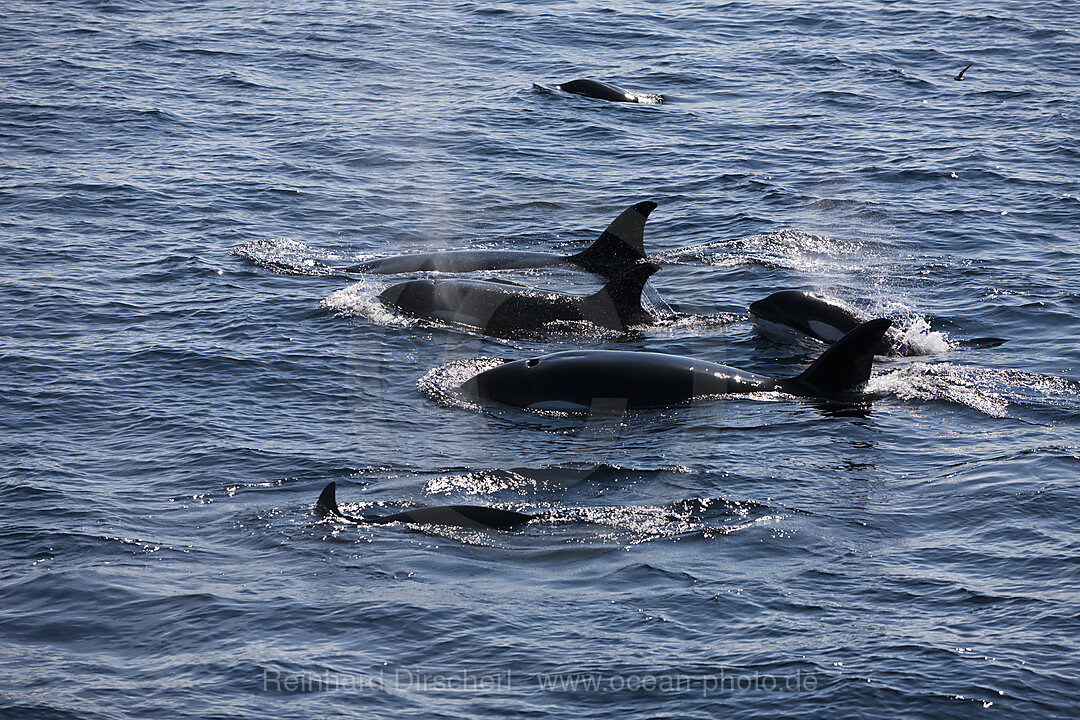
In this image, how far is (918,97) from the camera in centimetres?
3106

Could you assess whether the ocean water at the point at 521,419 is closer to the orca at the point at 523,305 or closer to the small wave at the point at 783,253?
the small wave at the point at 783,253

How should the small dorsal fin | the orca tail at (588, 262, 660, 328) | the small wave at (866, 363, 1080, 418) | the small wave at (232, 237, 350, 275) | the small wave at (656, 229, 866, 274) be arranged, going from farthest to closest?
the small wave at (656, 229, 866, 274)
the small wave at (232, 237, 350, 275)
the orca tail at (588, 262, 660, 328)
the small wave at (866, 363, 1080, 418)
the small dorsal fin

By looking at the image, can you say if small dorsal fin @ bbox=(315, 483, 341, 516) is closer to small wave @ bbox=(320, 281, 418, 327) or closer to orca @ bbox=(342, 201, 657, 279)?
small wave @ bbox=(320, 281, 418, 327)

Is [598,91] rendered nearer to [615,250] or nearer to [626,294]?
[615,250]

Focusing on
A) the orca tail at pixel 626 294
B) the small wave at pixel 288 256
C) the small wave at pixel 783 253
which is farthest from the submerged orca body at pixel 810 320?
the small wave at pixel 288 256

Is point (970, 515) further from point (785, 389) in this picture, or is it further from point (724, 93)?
point (724, 93)

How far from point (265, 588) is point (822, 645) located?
428cm

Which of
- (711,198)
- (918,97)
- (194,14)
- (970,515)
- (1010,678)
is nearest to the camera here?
(1010,678)

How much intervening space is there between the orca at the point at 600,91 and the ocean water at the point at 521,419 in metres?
0.59

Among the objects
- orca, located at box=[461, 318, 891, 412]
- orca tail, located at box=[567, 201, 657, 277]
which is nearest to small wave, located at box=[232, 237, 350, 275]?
orca tail, located at box=[567, 201, 657, 277]

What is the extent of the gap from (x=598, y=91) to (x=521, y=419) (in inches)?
729

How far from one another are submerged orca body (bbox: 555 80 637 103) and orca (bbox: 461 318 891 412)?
17422mm

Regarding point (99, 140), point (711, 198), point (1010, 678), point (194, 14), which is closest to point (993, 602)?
point (1010, 678)

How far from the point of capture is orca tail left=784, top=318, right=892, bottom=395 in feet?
44.8
